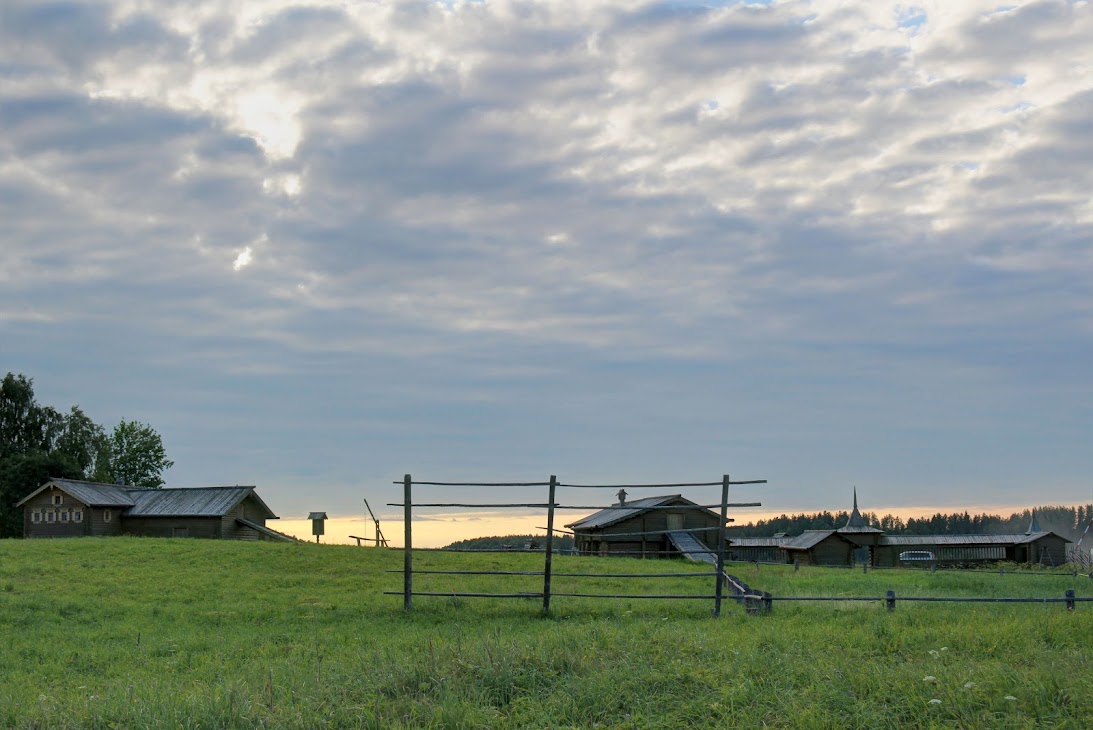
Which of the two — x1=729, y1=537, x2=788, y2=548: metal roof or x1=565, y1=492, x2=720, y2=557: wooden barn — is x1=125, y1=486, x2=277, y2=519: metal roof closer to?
x1=565, y1=492, x2=720, y2=557: wooden barn

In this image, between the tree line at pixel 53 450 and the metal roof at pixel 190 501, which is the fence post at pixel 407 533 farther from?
the tree line at pixel 53 450

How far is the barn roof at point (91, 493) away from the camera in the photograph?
45.7 meters

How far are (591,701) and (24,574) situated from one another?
2163 cm

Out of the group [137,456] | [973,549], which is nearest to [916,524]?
[973,549]

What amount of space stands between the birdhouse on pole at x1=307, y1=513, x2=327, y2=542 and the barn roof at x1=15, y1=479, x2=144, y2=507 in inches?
419

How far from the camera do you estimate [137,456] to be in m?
70.2

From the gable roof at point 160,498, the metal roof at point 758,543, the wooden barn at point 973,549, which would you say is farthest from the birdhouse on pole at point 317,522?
the wooden barn at point 973,549

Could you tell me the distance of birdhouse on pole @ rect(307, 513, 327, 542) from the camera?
46.8m

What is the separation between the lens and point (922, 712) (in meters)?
6.89

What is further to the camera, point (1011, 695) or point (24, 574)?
point (24, 574)

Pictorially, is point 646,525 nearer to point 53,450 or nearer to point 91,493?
point 91,493

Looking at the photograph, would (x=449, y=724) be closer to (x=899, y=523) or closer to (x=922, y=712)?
(x=922, y=712)

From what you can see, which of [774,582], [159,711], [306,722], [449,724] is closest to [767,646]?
[449,724]

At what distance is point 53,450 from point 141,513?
14812 millimetres
